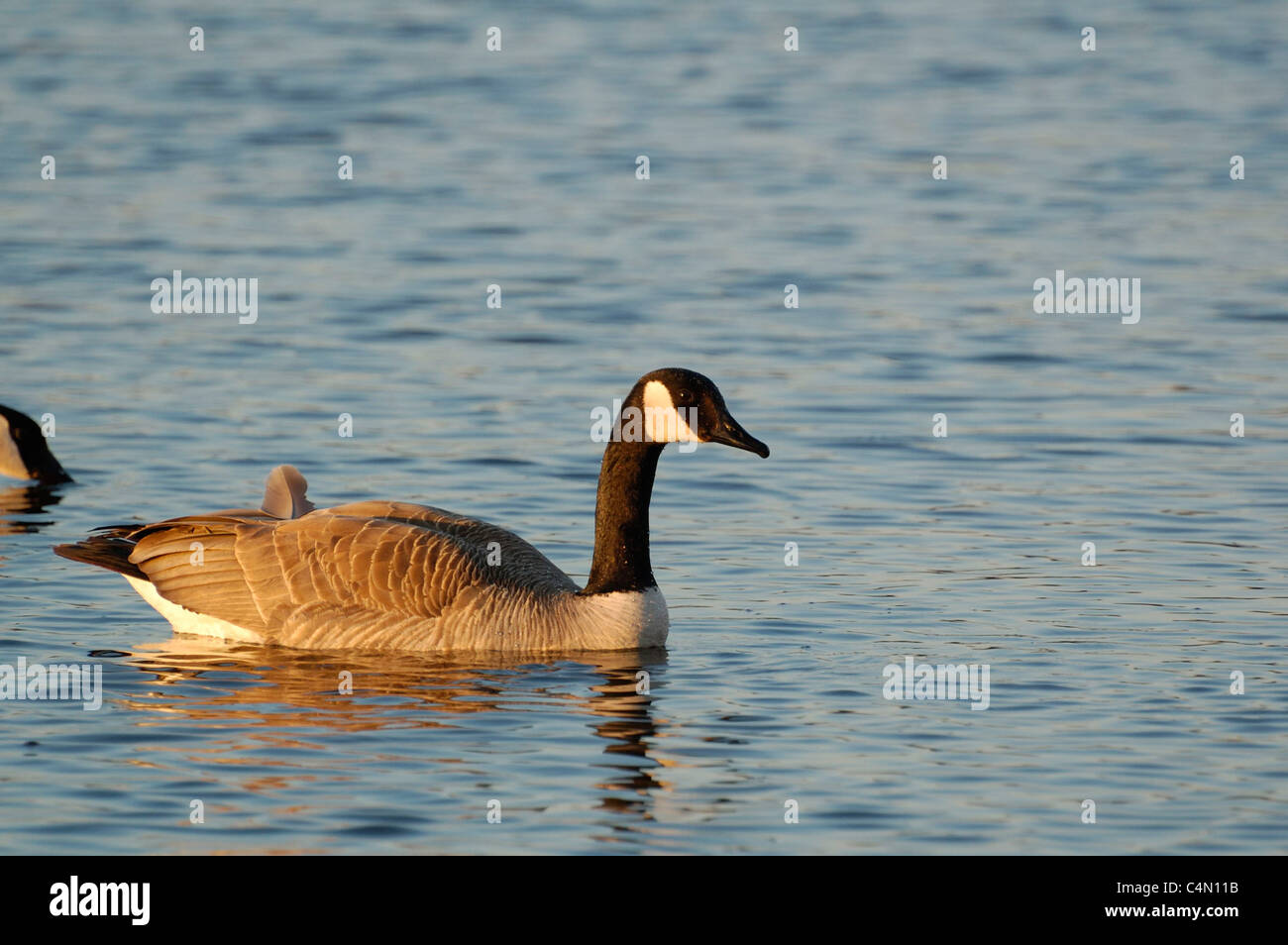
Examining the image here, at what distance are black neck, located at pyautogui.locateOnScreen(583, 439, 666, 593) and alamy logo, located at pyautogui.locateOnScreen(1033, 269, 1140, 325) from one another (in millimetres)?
11299

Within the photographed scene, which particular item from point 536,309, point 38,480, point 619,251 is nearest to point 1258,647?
point 38,480

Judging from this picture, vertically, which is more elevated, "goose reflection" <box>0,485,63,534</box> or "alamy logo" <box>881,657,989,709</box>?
"goose reflection" <box>0,485,63,534</box>

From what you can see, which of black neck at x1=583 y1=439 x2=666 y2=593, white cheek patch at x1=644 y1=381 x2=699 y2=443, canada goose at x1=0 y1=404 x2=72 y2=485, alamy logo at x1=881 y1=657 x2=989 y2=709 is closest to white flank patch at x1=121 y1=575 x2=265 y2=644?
black neck at x1=583 y1=439 x2=666 y2=593

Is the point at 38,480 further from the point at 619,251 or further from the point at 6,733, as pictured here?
the point at 619,251

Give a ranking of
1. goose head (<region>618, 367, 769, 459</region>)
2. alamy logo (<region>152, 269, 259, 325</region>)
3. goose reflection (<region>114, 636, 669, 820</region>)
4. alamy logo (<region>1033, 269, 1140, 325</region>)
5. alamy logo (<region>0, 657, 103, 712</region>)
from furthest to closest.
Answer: alamy logo (<region>1033, 269, 1140, 325</region>) → alamy logo (<region>152, 269, 259, 325</region>) → goose head (<region>618, 367, 769, 459</region>) → alamy logo (<region>0, 657, 103, 712</region>) → goose reflection (<region>114, 636, 669, 820</region>)

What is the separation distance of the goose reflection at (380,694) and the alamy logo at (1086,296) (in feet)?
38.6

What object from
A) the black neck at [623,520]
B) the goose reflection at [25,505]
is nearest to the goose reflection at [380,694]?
the black neck at [623,520]

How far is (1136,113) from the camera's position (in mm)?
33812

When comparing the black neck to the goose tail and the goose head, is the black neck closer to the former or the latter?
the goose head

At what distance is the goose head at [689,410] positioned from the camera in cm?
1241

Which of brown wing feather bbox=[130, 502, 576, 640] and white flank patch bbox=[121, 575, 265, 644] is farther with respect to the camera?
white flank patch bbox=[121, 575, 265, 644]

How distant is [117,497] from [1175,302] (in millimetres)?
12414

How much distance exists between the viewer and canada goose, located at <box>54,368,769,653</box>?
490 inches

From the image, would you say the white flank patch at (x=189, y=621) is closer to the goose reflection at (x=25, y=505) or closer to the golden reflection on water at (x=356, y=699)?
the golden reflection on water at (x=356, y=699)
